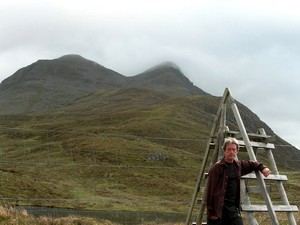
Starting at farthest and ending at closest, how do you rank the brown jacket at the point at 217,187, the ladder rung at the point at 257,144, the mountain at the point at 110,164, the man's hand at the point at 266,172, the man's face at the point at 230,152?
the mountain at the point at 110,164, the ladder rung at the point at 257,144, the man's hand at the point at 266,172, the man's face at the point at 230,152, the brown jacket at the point at 217,187

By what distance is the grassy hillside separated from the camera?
39888mm

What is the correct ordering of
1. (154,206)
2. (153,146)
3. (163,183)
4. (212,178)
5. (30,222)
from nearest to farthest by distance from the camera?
(212,178) → (30,222) → (154,206) → (163,183) → (153,146)

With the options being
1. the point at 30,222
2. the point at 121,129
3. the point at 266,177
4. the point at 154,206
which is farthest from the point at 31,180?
the point at 121,129

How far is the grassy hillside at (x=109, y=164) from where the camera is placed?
3989cm

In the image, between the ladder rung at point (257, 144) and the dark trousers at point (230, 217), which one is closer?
the dark trousers at point (230, 217)

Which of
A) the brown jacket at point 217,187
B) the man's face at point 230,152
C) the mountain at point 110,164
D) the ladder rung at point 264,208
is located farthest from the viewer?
the mountain at point 110,164

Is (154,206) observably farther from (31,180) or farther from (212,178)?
(212,178)

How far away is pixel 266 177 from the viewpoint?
8.79 meters

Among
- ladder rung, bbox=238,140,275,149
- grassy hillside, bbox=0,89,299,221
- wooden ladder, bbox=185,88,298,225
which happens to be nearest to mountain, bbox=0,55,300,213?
grassy hillside, bbox=0,89,299,221

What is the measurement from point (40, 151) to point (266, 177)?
6632 centimetres

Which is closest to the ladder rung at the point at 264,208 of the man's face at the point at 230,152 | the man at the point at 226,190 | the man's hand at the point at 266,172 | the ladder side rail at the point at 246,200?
the ladder side rail at the point at 246,200

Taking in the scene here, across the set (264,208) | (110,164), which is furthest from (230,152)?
(110,164)

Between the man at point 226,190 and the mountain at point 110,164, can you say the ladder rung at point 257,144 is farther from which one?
the mountain at point 110,164

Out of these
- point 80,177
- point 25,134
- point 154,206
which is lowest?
point 154,206
